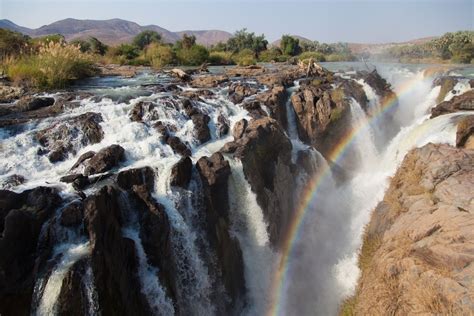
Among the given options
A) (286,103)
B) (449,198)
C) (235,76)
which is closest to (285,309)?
(449,198)

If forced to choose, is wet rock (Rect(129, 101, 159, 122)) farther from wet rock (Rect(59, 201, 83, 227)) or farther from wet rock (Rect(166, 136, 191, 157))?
wet rock (Rect(59, 201, 83, 227))

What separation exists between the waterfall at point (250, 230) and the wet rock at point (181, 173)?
60.0 inches

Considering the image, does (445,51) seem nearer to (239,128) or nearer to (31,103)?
(239,128)

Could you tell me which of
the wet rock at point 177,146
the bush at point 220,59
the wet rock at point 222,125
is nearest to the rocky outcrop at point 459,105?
the wet rock at point 222,125

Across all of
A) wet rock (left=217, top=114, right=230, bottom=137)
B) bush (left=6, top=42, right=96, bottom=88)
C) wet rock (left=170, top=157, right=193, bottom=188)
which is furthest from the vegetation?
wet rock (left=170, top=157, right=193, bottom=188)

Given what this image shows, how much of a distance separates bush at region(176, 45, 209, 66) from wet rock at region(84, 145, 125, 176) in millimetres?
25994

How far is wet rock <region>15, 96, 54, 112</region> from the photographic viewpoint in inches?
484

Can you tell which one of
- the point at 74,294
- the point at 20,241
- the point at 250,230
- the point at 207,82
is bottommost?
the point at 250,230

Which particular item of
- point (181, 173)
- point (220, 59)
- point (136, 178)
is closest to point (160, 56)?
point (220, 59)

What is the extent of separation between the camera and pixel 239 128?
13.6 meters

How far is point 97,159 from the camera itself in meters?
9.46

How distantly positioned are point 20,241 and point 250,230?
6563 mm

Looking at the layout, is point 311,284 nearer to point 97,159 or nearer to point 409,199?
point 409,199

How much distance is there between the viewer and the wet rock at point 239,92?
54.0 feet
